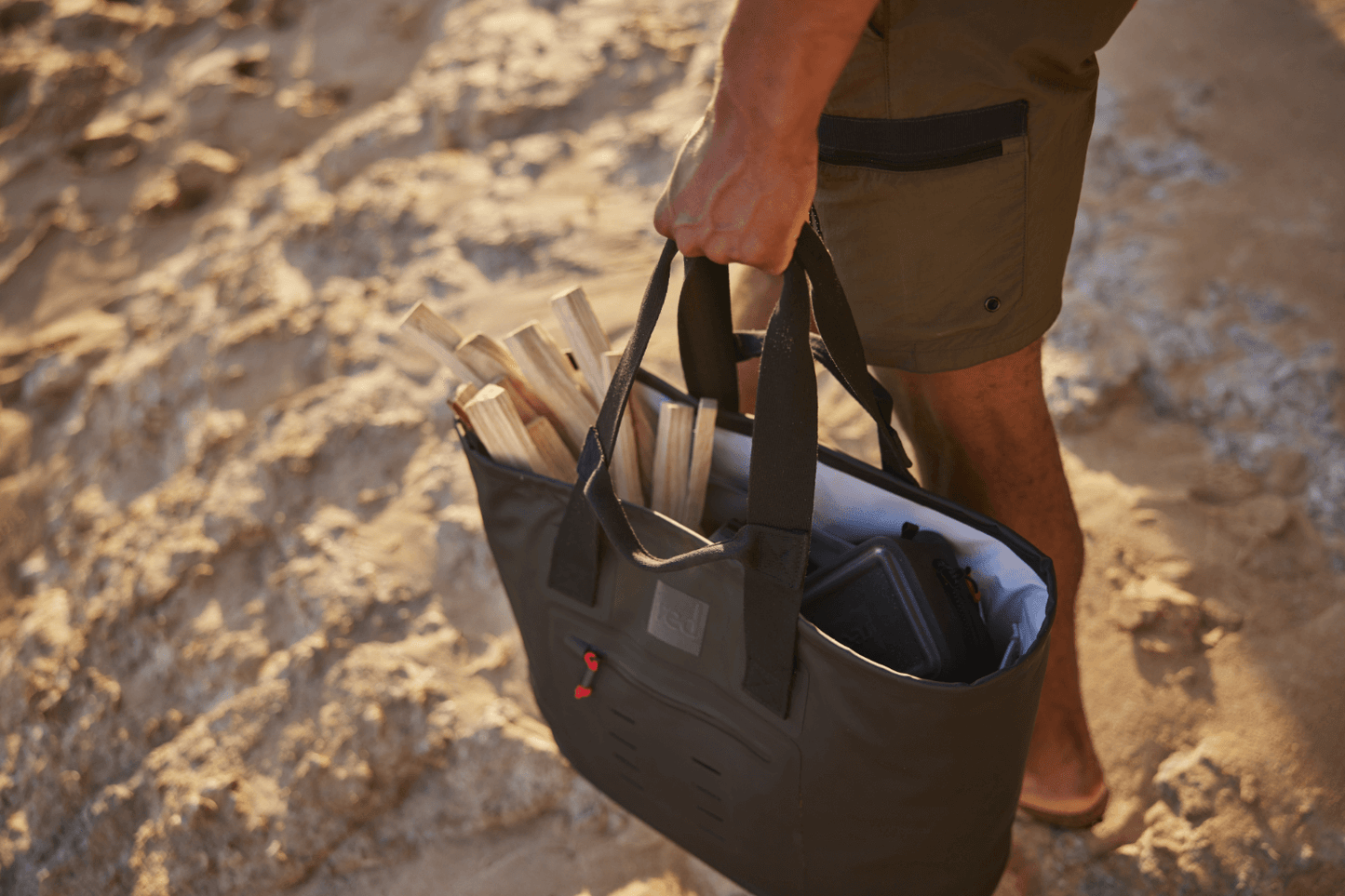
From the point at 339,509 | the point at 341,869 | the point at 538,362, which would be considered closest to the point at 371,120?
the point at 339,509

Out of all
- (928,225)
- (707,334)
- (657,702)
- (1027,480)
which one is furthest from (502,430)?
(1027,480)

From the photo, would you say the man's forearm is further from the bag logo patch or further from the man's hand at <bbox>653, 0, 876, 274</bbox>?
the bag logo patch

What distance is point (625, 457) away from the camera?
53.1 inches

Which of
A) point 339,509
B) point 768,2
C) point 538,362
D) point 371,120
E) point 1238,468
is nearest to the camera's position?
point 768,2

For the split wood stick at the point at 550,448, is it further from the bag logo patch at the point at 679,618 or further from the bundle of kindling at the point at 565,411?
the bag logo patch at the point at 679,618

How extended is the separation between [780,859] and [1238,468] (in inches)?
60.2

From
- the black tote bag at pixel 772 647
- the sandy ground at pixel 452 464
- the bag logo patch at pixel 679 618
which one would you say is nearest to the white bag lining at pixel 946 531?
the black tote bag at pixel 772 647

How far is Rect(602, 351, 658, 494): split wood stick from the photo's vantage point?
1382 mm

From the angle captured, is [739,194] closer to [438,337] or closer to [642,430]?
[642,430]

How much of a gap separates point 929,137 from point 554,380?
0.70m

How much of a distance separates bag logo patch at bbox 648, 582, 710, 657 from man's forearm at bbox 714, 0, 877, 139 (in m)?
0.62

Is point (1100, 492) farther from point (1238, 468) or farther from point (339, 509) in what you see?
point (339, 509)

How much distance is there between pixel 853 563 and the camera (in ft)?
3.67

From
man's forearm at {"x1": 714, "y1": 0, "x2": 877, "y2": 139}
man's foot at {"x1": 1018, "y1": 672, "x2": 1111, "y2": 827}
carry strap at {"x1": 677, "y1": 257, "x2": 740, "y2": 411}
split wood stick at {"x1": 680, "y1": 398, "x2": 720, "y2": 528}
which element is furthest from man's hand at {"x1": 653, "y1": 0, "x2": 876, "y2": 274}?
man's foot at {"x1": 1018, "y1": 672, "x2": 1111, "y2": 827}
